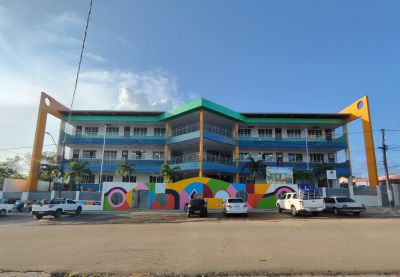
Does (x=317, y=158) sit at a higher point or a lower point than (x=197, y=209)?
higher

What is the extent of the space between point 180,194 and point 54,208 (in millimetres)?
13134

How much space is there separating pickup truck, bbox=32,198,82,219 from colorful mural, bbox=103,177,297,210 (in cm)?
566

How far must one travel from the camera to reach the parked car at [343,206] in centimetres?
2339

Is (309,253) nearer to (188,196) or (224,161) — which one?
(188,196)

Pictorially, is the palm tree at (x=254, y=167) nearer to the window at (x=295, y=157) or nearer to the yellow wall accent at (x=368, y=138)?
the window at (x=295, y=157)

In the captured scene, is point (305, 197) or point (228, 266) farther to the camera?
point (305, 197)

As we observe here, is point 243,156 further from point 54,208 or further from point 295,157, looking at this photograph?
point 54,208

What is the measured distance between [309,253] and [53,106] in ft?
150

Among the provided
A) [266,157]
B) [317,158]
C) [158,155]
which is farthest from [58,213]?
[317,158]

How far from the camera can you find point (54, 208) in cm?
2453

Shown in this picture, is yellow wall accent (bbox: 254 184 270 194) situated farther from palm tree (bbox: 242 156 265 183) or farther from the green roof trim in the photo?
the green roof trim

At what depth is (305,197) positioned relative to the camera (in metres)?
22.6

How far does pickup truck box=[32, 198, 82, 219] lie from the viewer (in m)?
23.6

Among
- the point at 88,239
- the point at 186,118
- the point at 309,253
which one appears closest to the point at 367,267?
the point at 309,253
